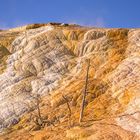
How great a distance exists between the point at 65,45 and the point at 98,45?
27.1ft

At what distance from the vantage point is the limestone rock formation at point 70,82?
231 feet

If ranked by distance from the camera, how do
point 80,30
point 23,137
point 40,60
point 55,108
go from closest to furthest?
1. point 23,137
2. point 55,108
3. point 40,60
4. point 80,30

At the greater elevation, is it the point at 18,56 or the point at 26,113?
the point at 18,56

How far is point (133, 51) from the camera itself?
91938mm

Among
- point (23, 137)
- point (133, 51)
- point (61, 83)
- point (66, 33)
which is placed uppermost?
point (66, 33)

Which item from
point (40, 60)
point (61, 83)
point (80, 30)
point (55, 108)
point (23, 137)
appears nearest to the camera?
point (23, 137)

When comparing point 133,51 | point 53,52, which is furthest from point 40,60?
point 133,51

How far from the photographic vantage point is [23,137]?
2827 inches

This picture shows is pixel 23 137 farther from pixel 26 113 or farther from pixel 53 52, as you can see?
pixel 53 52

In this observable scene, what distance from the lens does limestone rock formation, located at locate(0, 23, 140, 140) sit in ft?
231

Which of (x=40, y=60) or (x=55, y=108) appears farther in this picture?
(x=40, y=60)

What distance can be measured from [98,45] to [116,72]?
492 inches

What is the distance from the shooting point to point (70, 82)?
286 feet

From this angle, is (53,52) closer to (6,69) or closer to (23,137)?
(6,69)
